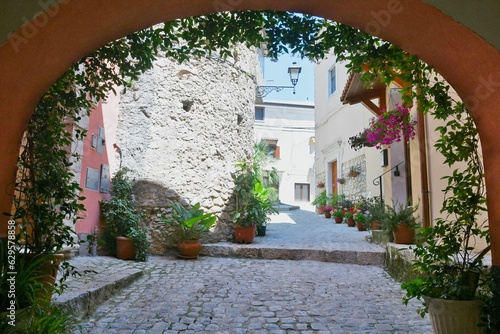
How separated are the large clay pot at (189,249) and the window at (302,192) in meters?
15.0

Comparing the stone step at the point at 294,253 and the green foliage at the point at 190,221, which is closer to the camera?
the stone step at the point at 294,253

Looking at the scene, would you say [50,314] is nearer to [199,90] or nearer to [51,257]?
[51,257]

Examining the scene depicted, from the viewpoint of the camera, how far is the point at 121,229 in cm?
611

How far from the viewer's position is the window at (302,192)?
21.1m

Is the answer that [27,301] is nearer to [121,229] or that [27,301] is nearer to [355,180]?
[121,229]

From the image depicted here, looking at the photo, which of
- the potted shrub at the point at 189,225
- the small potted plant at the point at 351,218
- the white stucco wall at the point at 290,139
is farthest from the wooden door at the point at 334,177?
the potted shrub at the point at 189,225

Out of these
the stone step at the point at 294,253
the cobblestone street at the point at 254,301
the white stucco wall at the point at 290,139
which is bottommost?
the cobblestone street at the point at 254,301

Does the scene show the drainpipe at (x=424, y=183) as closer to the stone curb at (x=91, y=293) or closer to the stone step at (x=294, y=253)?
the stone step at (x=294, y=253)

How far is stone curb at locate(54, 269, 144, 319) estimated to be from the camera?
9.47 feet

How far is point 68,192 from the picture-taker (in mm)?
2662

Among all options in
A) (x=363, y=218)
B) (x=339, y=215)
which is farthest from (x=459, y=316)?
(x=339, y=215)

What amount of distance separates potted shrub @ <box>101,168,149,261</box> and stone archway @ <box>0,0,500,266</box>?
386 cm

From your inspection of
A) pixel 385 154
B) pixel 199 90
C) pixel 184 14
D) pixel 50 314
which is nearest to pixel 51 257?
pixel 50 314

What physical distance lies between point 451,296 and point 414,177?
3.46 meters
